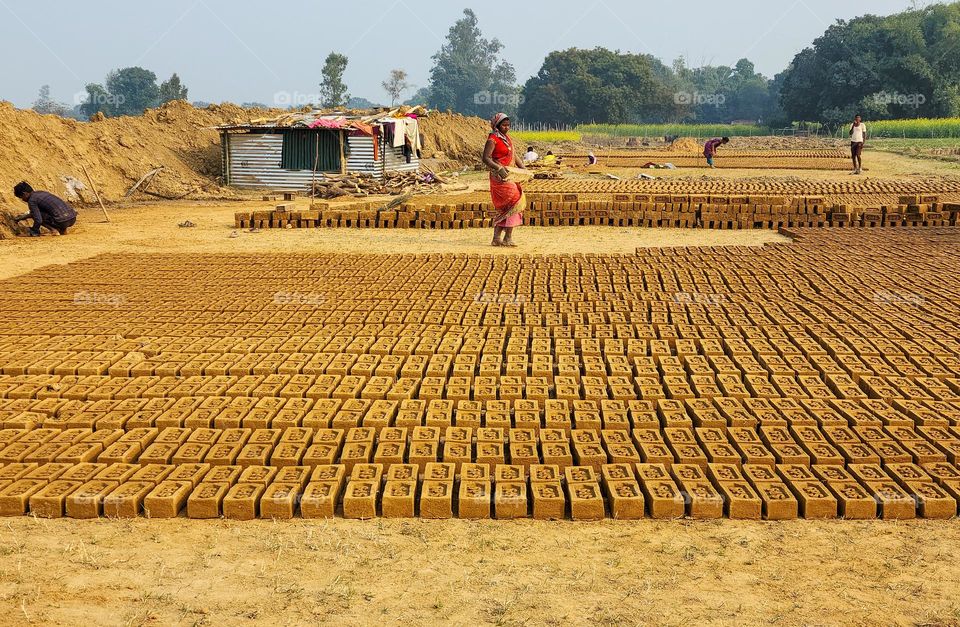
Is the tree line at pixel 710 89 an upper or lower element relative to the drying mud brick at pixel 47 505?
upper

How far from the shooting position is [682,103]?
73.0 m

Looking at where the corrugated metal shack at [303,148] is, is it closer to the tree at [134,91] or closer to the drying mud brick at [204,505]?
Answer: the drying mud brick at [204,505]

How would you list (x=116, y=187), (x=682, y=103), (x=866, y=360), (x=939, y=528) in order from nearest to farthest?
(x=939, y=528)
(x=866, y=360)
(x=116, y=187)
(x=682, y=103)

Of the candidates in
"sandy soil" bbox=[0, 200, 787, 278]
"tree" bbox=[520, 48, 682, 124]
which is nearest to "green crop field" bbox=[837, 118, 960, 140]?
"tree" bbox=[520, 48, 682, 124]

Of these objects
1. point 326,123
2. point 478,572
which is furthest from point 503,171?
point 326,123

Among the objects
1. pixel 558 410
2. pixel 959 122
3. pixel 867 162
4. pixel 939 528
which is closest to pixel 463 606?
pixel 558 410

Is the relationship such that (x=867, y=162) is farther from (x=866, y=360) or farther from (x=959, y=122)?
(x=866, y=360)

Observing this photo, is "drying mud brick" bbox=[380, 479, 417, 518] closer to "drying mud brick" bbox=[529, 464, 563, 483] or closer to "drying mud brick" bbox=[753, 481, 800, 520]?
"drying mud brick" bbox=[529, 464, 563, 483]

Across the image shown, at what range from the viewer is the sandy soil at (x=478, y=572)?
9.36ft

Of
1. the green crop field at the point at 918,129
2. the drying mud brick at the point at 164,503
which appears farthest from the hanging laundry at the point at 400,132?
the green crop field at the point at 918,129

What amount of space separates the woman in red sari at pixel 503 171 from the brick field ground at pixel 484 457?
123 inches

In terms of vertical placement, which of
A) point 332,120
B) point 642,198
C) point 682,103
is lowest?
point 642,198

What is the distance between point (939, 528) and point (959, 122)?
43.1 meters

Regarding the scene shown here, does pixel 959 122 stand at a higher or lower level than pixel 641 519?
higher
